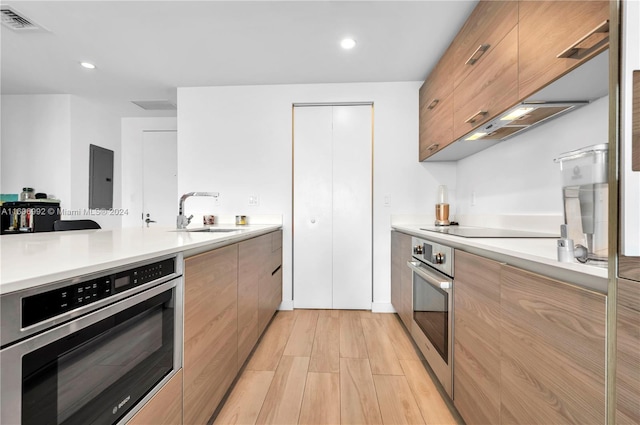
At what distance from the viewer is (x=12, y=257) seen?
637mm

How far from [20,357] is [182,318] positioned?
20.4 inches

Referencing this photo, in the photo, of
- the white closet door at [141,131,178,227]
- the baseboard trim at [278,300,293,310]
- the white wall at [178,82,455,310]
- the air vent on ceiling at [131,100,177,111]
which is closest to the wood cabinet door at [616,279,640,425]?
the white wall at [178,82,455,310]

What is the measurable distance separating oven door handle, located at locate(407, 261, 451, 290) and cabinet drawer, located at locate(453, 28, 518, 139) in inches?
34.8

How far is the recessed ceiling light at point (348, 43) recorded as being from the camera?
2.18 m

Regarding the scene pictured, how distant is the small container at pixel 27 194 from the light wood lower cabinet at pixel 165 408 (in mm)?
3795

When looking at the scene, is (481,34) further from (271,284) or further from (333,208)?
(271,284)

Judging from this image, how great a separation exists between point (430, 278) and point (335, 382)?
81cm

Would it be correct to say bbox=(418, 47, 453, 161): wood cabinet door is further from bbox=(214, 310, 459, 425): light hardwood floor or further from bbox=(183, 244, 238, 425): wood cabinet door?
bbox=(183, 244, 238, 425): wood cabinet door

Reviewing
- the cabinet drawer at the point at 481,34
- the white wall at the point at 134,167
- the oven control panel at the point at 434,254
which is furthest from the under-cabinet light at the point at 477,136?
the white wall at the point at 134,167

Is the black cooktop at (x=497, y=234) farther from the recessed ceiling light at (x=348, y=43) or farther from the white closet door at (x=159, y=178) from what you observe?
the white closet door at (x=159, y=178)

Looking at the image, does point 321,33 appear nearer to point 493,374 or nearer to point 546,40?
point 546,40

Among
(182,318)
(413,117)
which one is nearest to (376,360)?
(182,318)

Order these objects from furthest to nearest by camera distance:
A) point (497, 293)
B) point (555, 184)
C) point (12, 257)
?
point (555, 184) < point (497, 293) < point (12, 257)

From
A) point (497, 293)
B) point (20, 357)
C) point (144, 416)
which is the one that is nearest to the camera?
point (20, 357)
